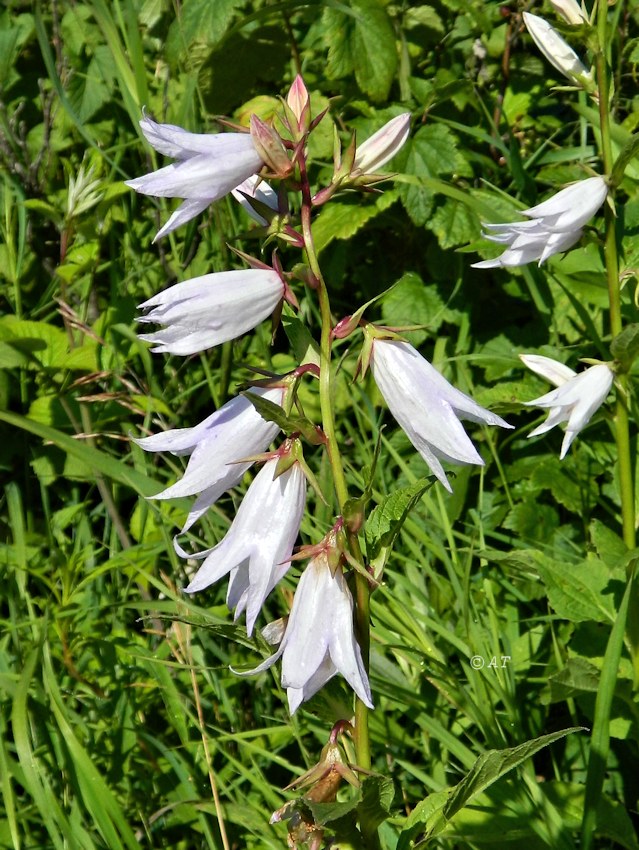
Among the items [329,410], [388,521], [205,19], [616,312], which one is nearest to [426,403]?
[329,410]

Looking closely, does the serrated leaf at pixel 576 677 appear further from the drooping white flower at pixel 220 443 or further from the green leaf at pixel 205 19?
the green leaf at pixel 205 19

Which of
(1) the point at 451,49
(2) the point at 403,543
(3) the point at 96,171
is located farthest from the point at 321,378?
(1) the point at 451,49

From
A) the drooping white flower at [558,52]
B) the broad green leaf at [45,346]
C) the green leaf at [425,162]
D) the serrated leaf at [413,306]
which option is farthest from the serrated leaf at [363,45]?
the broad green leaf at [45,346]

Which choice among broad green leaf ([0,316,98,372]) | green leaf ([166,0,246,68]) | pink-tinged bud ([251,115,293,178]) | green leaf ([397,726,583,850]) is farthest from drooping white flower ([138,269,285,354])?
green leaf ([166,0,246,68])

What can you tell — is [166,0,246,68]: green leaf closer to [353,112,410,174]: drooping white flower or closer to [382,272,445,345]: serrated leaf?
[382,272,445,345]: serrated leaf

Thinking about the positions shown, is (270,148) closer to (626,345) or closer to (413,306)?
(626,345)

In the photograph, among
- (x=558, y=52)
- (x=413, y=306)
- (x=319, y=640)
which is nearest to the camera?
(x=319, y=640)

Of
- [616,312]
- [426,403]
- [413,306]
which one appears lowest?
[413,306]
